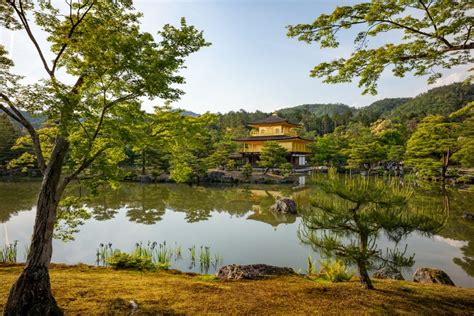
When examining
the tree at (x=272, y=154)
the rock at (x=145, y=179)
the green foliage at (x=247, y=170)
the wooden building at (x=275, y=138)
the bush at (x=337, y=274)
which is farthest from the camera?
the wooden building at (x=275, y=138)

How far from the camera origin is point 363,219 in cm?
340

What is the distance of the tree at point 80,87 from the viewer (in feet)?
8.57

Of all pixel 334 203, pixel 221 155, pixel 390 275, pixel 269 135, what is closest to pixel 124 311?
pixel 334 203

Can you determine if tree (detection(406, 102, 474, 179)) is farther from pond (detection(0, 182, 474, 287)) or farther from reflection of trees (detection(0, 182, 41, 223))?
reflection of trees (detection(0, 182, 41, 223))

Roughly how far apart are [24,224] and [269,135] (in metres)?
24.2

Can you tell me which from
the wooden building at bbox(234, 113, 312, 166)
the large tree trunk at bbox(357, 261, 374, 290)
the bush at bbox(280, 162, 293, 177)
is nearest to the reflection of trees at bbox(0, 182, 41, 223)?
the large tree trunk at bbox(357, 261, 374, 290)

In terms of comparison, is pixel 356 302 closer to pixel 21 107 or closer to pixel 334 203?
pixel 334 203

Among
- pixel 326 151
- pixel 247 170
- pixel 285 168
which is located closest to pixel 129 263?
pixel 247 170

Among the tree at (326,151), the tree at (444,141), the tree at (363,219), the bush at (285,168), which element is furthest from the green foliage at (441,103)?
the tree at (363,219)

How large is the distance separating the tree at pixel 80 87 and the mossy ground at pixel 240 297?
579mm

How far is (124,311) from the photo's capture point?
277 cm

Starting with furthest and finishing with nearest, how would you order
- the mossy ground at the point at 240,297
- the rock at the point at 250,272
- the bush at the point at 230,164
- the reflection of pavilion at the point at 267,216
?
the bush at the point at 230,164 < the reflection of pavilion at the point at 267,216 < the rock at the point at 250,272 < the mossy ground at the point at 240,297

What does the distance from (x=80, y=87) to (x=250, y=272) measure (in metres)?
3.52

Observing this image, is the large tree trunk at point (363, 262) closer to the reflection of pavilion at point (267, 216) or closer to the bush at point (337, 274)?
the bush at point (337, 274)
